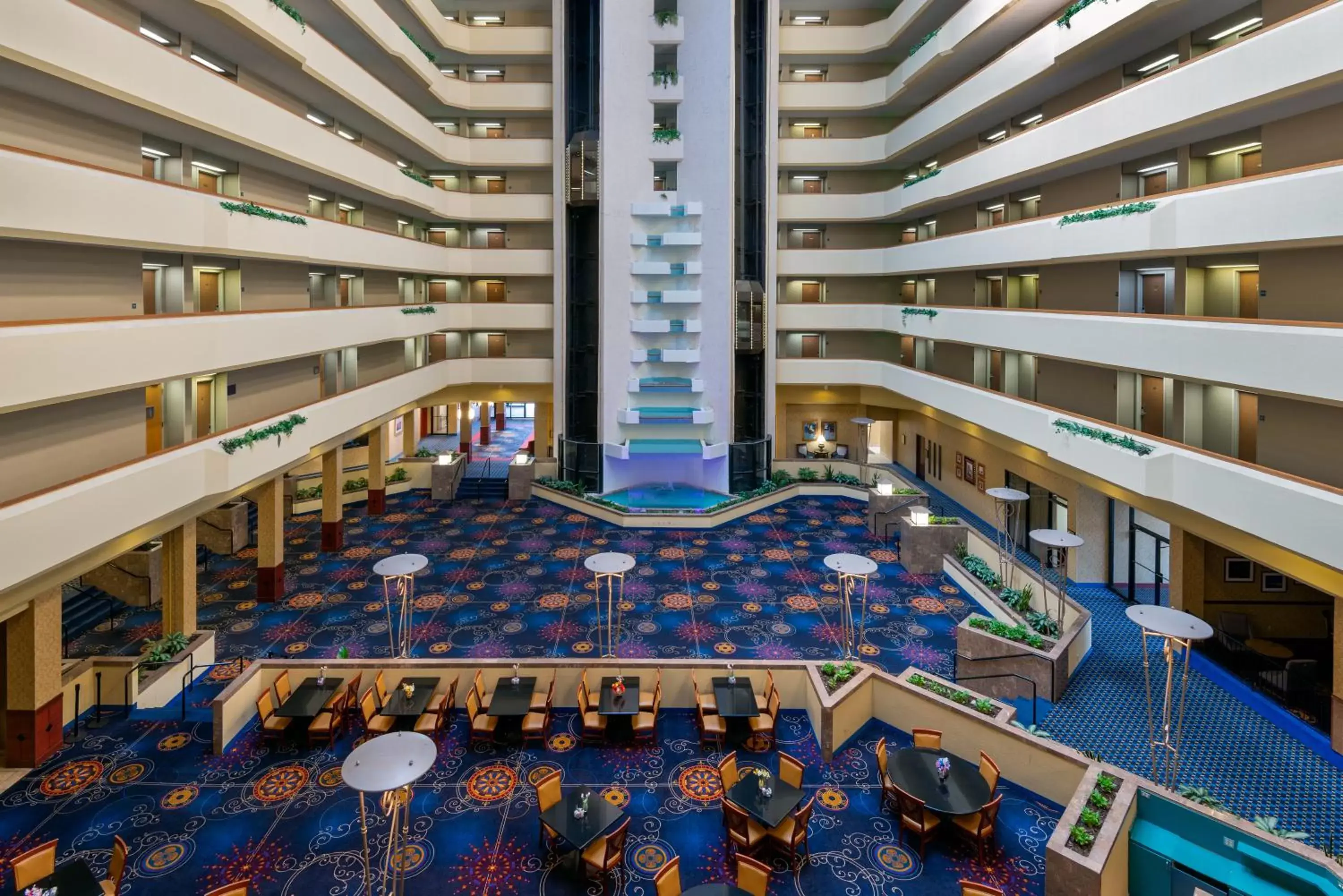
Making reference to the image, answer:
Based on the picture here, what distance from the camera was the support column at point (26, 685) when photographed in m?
13.6

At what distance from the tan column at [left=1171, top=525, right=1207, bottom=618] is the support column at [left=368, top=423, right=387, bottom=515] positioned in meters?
28.4

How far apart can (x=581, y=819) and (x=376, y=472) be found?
74.5ft

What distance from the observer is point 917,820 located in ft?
39.2

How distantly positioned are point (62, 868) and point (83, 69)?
42.0 ft

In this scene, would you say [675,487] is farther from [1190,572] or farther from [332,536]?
[1190,572]

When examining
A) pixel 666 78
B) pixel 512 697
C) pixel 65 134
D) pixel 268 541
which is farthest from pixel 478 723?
pixel 666 78

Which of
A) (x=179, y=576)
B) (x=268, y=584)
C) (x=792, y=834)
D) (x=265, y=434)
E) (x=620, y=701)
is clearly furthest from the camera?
(x=268, y=584)

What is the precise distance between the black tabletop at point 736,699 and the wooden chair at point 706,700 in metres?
0.13

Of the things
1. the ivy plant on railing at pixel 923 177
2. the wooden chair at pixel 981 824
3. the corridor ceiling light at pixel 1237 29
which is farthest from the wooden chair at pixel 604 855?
the ivy plant on railing at pixel 923 177

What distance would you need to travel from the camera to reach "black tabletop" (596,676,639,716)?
14.6 m

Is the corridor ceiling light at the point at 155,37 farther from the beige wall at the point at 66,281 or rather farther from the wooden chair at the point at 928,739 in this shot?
the wooden chair at the point at 928,739

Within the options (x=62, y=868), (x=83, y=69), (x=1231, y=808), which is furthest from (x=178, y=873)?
(x=1231, y=808)

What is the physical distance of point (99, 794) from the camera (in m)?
12.9

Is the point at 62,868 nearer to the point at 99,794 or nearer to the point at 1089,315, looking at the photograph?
the point at 99,794
